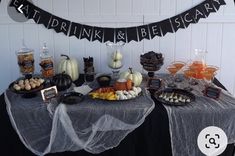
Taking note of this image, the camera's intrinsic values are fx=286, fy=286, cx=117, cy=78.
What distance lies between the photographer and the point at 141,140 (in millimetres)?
1330

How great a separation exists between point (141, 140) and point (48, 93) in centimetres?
50

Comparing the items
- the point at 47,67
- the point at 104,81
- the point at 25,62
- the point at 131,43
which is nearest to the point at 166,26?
the point at 131,43

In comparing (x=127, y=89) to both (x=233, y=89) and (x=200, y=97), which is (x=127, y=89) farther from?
(x=233, y=89)

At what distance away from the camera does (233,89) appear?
1914 mm

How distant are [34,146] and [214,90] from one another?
90 centimetres

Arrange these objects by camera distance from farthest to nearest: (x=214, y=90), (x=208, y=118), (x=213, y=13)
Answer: (x=213, y=13) < (x=214, y=90) < (x=208, y=118)

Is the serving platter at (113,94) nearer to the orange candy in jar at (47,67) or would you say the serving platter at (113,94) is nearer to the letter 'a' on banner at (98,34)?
the orange candy in jar at (47,67)

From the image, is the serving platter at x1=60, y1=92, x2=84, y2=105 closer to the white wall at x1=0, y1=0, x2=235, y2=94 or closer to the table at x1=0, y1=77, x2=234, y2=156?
the table at x1=0, y1=77, x2=234, y2=156

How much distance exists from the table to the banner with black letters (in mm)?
605

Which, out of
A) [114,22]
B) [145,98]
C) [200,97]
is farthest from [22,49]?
[200,97]

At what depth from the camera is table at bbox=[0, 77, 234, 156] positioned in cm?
130

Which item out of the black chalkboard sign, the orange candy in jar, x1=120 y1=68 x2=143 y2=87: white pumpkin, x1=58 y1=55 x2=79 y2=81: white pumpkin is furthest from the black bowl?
the black chalkboard sign

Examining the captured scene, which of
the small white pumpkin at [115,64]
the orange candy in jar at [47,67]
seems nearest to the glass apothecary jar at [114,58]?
the small white pumpkin at [115,64]

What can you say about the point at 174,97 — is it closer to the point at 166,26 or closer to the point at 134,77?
the point at 134,77
